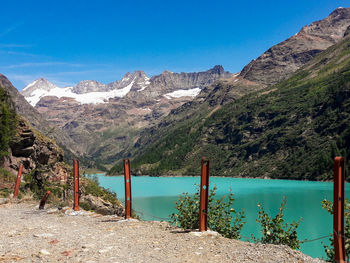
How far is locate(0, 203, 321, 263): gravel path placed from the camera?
7789 millimetres

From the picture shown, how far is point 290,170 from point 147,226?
585ft

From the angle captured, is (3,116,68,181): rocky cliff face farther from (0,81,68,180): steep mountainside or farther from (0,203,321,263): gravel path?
(0,203,321,263): gravel path

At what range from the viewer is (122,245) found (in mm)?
9195

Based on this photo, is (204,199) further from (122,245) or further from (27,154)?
(27,154)

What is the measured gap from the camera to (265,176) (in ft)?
620

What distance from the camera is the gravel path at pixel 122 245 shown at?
779cm

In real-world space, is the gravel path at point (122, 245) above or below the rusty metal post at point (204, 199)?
below

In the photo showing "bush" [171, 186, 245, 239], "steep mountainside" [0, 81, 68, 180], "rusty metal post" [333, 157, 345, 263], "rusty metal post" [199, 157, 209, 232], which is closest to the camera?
"rusty metal post" [333, 157, 345, 263]

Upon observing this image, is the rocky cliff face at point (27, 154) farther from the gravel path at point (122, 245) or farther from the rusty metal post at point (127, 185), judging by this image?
the gravel path at point (122, 245)

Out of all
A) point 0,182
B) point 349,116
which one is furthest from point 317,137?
point 0,182

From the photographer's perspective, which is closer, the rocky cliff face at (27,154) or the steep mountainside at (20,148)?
the steep mountainside at (20,148)

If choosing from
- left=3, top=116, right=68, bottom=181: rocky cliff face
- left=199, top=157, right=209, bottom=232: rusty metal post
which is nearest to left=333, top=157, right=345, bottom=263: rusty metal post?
left=199, top=157, right=209, bottom=232: rusty metal post

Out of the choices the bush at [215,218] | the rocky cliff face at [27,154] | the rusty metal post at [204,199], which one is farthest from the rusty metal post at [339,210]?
the rocky cliff face at [27,154]

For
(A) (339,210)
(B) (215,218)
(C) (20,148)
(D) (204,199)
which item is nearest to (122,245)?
(D) (204,199)
